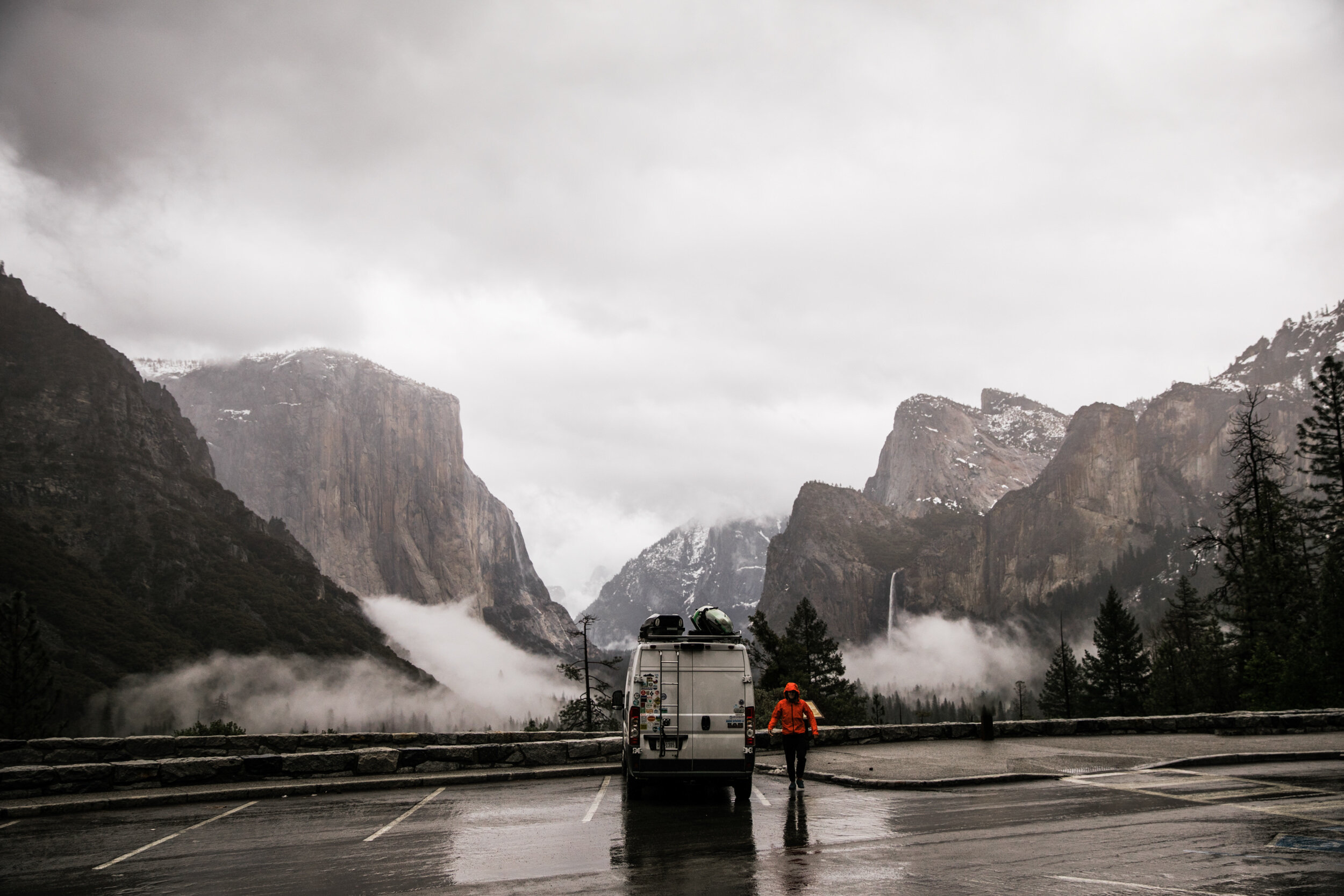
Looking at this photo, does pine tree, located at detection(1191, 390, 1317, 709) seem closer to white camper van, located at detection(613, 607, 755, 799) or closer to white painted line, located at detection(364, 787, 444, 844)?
white camper van, located at detection(613, 607, 755, 799)

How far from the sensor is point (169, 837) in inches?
549

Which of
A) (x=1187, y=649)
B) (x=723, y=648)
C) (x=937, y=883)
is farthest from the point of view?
(x=1187, y=649)

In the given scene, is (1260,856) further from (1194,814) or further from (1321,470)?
(1321,470)

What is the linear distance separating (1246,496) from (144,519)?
20236 cm

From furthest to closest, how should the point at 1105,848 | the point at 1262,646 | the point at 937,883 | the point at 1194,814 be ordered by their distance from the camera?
the point at 1262,646 < the point at 1194,814 < the point at 1105,848 < the point at 937,883

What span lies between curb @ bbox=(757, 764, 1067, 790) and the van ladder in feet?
14.3

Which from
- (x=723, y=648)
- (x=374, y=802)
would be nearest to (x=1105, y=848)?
(x=723, y=648)

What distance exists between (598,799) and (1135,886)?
10.2 metres

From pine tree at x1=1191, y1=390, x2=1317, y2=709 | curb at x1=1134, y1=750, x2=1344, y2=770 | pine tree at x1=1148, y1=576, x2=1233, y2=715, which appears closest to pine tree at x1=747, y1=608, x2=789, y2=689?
pine tree at x1=1148, y1=576, x2=1233, y2=715

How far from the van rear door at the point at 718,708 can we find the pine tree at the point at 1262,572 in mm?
40328

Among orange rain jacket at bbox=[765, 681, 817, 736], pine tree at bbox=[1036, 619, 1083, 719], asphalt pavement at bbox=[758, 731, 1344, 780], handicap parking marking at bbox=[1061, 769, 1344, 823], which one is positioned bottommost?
pine tree at bbox=[1036, 619, 1083, 719]

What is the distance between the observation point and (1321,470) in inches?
2048

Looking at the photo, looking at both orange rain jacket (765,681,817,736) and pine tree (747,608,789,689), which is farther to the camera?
pine tree (747,608,789,689)

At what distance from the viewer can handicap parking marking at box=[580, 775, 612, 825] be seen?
14617 mm
